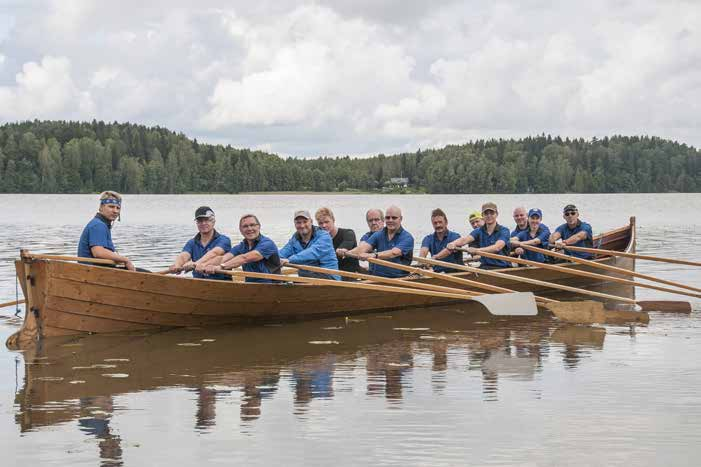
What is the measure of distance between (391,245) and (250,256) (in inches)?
127

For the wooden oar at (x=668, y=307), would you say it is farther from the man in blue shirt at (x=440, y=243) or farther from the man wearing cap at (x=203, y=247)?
the man wearing cap at (x=203, y=247)

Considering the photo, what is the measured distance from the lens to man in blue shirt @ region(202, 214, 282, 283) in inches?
485

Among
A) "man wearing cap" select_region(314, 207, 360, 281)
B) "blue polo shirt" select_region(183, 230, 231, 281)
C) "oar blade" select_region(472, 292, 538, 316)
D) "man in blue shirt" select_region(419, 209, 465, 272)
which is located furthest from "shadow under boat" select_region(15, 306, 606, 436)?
"man in blue shirt" select_region(419, 209, 465, 272)

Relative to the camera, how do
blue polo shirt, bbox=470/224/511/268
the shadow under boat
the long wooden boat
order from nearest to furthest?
the shadow under boat
the long wooden boat
blue polo shirt, bbox=470/224/511/268

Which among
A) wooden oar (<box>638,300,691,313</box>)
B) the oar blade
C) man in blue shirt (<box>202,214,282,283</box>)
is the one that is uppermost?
man in blue shirt (<box>202,214,282,283</box>)

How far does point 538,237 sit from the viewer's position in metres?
17.7

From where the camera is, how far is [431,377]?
9.81 meters

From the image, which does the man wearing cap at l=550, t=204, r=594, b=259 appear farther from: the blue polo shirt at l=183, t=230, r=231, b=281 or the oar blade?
the blue polo shirt at l=183, t=230, r=231, b=281

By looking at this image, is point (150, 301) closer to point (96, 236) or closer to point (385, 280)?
point (96, 236)

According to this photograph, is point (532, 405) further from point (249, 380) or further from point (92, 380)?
point (92, 380)

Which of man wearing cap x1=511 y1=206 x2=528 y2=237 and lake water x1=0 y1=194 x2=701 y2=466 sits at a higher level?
man wearing cap x1=511 y1=206 x2=528 y2=237

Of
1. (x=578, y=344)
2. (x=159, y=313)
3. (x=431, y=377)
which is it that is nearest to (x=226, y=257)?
(x=159, y=313)

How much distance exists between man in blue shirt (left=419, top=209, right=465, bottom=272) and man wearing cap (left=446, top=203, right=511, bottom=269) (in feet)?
1.15

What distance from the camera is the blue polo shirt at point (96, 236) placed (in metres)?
11.4
